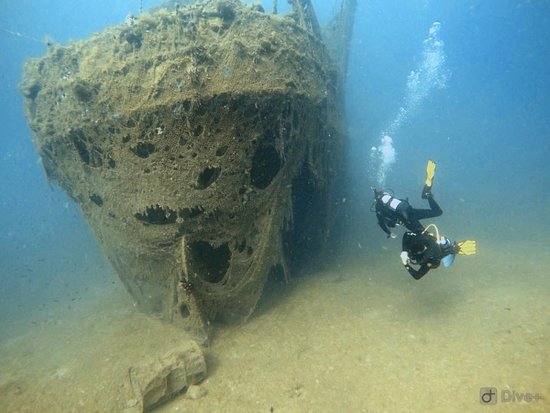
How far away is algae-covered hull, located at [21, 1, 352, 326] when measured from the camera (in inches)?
211

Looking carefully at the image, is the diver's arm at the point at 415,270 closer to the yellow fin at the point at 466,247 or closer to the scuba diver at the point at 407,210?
the scuba diver at the point at 407,210

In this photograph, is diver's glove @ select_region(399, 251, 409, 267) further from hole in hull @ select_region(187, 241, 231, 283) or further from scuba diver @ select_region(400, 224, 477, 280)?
hole in hull @ select_region(187, 241, 231, 283)

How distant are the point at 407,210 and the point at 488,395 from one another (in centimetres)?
271

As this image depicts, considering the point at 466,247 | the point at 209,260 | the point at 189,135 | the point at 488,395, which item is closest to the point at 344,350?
the point at 488,395

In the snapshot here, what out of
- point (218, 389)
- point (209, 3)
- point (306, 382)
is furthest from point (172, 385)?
point (209, 3)

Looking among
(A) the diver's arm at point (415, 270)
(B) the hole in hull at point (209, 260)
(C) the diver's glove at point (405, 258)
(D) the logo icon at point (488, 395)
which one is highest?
(C) the diver's glove at point (405, 258)

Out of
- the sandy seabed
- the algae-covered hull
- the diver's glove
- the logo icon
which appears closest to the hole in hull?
the algae-covered hull

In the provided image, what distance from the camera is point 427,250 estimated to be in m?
5.56

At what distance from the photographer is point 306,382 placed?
5133 millimetres

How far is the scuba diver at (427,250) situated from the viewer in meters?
5.55

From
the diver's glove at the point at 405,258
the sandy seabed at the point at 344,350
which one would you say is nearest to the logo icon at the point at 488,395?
the sandy seabed at the point at 344,350

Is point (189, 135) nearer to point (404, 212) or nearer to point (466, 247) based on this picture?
point (404, 212)

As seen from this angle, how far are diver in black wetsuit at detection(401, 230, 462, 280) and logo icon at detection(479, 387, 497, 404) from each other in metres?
1.66

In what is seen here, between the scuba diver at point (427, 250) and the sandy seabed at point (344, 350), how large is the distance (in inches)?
45.8
